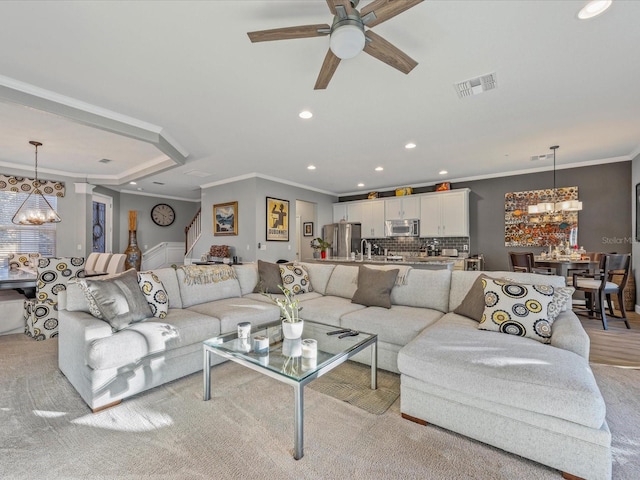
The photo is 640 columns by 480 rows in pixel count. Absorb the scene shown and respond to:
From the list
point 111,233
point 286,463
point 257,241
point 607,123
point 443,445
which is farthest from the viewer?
point 111,233

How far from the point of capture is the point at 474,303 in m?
2.56

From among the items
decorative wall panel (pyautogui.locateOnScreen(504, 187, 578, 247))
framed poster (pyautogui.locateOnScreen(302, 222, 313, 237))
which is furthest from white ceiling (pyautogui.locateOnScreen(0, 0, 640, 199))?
framed poster (pyautogui.locateOnScreen(302, 222, 313, 237))

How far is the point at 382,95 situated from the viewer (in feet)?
9.33

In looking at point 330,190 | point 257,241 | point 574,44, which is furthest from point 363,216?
point 574,44

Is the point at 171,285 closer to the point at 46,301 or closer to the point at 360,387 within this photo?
the point at 46,301

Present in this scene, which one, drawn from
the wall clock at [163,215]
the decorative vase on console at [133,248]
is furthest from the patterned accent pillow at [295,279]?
the wall clock at [163,215]

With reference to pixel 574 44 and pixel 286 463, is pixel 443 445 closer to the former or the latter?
pixel 286 463

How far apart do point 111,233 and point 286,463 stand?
25.3ft

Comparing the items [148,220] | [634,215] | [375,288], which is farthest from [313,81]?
[148,220]

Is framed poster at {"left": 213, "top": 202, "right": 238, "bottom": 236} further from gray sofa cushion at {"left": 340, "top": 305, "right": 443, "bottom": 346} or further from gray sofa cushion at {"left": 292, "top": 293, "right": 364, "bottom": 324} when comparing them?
gray sofa cushion at {"left": 340, "top": 305, "right": 443, "bottom": 346}

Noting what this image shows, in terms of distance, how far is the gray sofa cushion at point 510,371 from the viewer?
139 cm

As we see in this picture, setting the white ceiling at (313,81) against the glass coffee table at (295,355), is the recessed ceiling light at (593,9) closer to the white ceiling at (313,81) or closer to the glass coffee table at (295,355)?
the white ceiling at (313,81)

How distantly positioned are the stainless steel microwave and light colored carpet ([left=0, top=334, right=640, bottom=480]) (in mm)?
4737

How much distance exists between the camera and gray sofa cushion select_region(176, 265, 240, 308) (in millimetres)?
A: 3178
